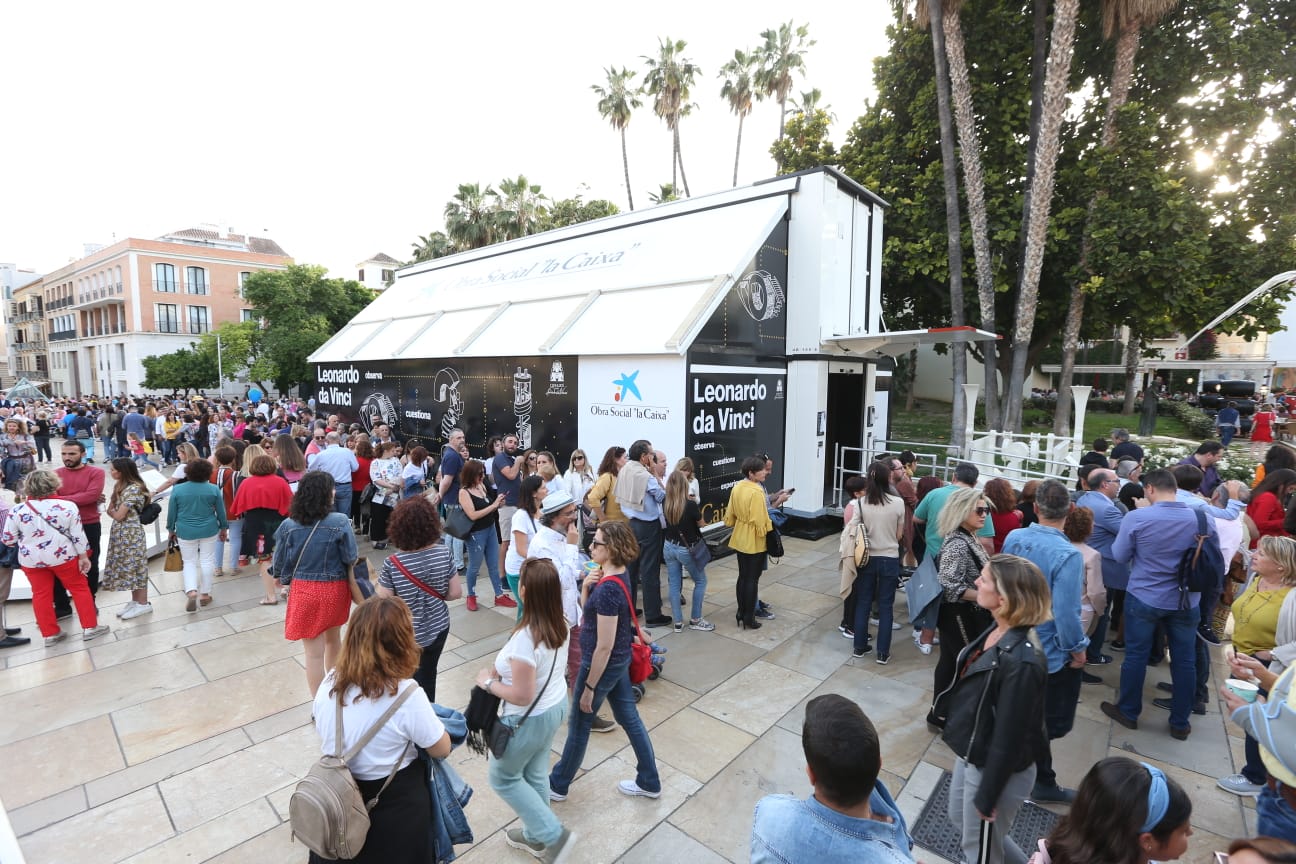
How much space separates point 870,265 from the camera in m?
10.1

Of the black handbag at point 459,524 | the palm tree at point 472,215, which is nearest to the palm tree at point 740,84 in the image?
the palm tree at point 472,215

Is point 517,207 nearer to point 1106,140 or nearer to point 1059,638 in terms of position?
point 1106,140

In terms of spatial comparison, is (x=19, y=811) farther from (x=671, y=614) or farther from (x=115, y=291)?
(x=115, y=291)

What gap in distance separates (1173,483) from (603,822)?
436cm

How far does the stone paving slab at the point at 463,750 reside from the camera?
10.5 feet

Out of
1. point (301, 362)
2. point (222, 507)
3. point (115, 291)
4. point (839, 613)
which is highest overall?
point (115, 291)

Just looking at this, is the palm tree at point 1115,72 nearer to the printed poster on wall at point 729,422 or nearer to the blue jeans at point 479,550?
the printed poster on wall at point 729,422

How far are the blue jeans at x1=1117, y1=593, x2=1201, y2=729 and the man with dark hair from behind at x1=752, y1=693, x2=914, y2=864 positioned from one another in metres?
3.61

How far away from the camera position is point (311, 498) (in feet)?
13.0

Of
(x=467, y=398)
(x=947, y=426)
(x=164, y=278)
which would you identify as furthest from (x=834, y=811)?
(x=164, y=278)

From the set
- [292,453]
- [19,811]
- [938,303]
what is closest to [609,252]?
[292,453]

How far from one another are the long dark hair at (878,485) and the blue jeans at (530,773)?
10.8 feet

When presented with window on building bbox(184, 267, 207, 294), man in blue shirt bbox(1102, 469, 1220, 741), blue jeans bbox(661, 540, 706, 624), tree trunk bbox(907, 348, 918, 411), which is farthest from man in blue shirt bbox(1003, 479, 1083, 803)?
window on building bbox(184, 267, 207, 294)

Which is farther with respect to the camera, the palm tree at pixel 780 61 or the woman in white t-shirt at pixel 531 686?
the palm tree at pixel 780 61
